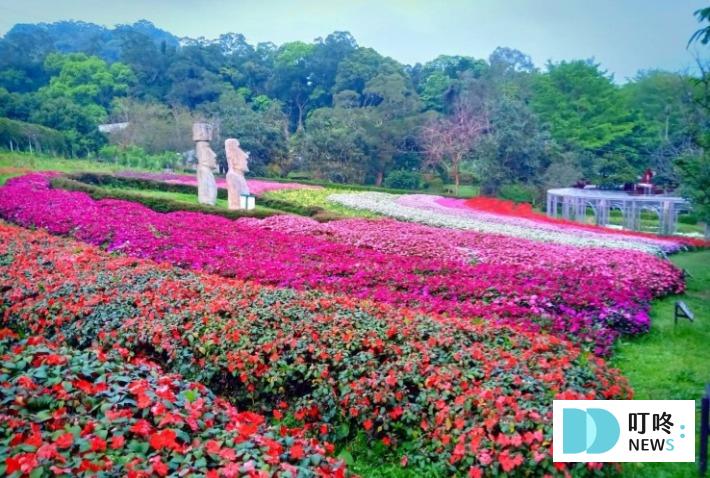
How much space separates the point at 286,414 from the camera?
4.27 m

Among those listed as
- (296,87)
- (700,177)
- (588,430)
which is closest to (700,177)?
(700,177)

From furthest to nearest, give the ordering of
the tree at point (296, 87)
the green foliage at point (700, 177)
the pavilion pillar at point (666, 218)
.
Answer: the tree at point (296, 87), the pavilion pillar at point (666, 218), the green foliage at point (700, 177)

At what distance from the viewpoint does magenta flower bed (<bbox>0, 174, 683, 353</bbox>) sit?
6.38 metres

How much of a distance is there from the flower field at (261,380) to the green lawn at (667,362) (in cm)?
57

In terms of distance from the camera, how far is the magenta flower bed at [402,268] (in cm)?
638

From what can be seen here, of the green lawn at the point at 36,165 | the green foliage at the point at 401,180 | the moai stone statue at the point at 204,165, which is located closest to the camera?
the moai stone statue at the point at 204,165

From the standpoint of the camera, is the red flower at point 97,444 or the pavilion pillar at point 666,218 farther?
the pavilion pillar at point 666,218

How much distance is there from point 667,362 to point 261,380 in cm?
432

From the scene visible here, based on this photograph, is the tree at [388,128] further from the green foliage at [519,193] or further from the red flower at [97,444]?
the red flower at [97,444]

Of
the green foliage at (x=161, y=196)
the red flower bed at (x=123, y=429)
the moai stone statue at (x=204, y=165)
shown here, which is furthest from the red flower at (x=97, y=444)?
the moai stone statue at (x=204, y=165)

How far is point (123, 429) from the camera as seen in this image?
2.69 meters

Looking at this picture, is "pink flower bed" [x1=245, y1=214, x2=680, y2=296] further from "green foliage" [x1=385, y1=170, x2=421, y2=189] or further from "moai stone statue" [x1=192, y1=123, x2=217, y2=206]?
"green foliage" [x1=385, y1=170, x2=421, y2=189]

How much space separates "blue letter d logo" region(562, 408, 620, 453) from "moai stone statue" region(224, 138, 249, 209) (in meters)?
13.2

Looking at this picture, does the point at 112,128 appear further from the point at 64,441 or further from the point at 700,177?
the point at 64,441
